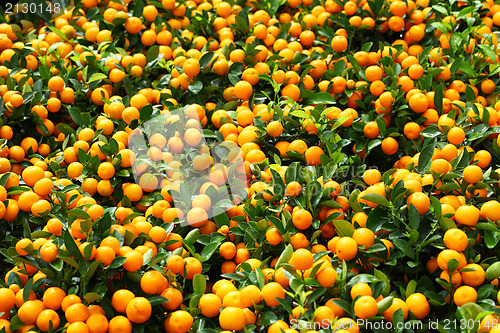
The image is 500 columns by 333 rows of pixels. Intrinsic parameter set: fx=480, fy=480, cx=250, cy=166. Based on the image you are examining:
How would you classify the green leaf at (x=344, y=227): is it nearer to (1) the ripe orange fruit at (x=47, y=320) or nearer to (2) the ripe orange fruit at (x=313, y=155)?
(2) the ripe orange fruit at (x=313, y=155)

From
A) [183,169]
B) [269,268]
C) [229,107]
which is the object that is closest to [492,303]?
[269,268]

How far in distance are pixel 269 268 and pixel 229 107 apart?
790 mm

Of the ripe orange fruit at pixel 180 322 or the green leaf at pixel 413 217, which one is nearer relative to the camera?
the ripe orange fruit at pixel 180 322

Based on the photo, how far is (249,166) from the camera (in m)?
1.76

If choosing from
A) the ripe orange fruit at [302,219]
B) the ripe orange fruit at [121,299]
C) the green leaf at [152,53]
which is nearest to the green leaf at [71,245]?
the ripe orange fruit at [121,299]

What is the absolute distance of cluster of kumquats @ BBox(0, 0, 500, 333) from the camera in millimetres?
1343

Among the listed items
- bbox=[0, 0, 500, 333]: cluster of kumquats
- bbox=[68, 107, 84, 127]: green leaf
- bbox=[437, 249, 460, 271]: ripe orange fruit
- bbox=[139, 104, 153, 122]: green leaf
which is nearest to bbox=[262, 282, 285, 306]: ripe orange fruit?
bbox=[0, 0, 500, 333]: cluster of kumquats

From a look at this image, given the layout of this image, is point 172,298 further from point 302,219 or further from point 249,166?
point 249,166

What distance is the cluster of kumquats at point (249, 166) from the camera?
1343 mm

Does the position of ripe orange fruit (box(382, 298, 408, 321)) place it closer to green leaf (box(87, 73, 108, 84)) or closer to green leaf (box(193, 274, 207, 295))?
green leaf (box(193, 274, 207, 295))

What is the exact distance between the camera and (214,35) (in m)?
2.40

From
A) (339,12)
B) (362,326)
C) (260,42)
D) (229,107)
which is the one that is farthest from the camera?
(339,12)

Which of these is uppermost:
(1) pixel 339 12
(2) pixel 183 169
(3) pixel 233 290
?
(1) pixel 339 12

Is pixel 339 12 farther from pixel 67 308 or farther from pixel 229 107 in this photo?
pixel 67 308
